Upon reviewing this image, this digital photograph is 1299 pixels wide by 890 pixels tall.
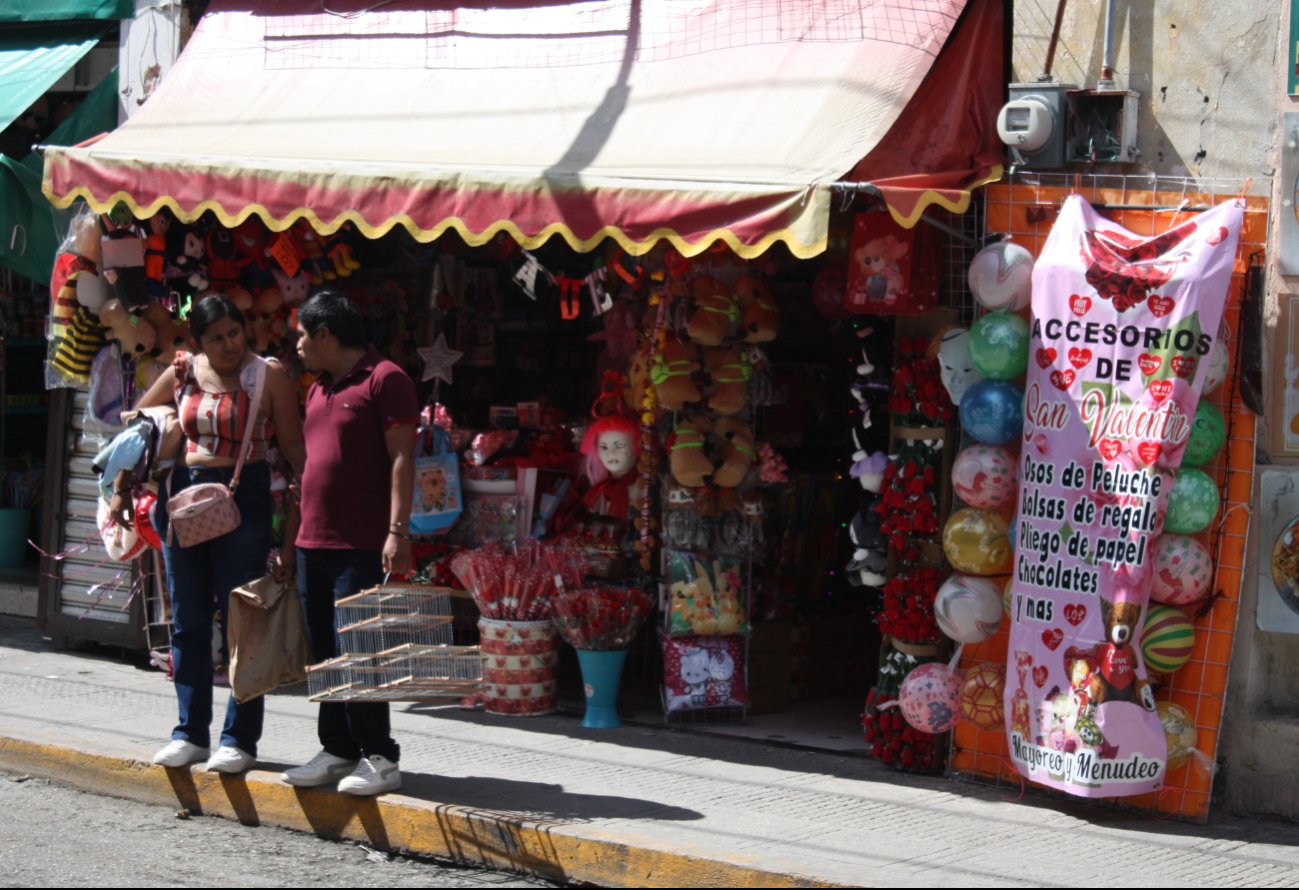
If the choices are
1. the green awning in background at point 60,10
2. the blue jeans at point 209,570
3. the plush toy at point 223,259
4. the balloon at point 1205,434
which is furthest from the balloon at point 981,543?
the green awning in background at point 60,10

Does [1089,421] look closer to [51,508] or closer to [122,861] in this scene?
[122,861]

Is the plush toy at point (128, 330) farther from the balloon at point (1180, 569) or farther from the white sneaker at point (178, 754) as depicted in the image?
the balloon at point (1180, 569)

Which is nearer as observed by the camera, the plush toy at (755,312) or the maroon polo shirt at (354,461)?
the maroon polo shirt at (354,461)

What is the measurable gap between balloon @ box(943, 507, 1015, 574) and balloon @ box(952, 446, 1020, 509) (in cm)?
6

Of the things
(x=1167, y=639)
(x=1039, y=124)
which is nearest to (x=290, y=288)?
(x=1039, y=124)

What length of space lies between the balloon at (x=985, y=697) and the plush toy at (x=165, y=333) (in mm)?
4714

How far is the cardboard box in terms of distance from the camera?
27.8 ft

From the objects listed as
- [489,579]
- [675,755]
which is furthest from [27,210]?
[675,755]

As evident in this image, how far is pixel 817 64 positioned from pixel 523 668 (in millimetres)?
3200

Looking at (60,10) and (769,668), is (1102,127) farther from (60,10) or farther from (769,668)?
(60,10)

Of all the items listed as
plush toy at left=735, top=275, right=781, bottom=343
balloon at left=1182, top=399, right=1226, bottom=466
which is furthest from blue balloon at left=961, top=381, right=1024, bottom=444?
plush toy at left=735, top=275, right=781, bottom=343

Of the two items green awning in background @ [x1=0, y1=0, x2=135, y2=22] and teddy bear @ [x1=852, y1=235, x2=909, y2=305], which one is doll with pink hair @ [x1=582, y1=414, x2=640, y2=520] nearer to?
teddy bear @ [x1=852, y1=235, x2=909, y2=305]

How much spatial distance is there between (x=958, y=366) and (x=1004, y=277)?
0.46 metres

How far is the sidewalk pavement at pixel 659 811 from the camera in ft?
19.2
